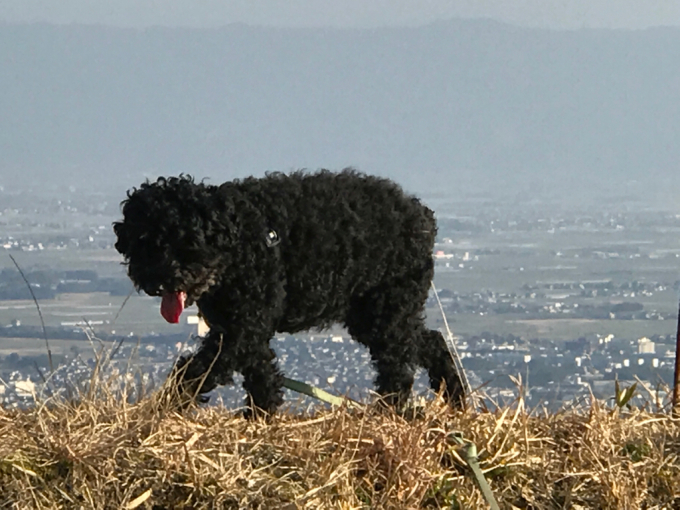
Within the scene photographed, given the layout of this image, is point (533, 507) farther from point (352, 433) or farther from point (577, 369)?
point (577, 369)

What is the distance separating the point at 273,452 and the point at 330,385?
75cm

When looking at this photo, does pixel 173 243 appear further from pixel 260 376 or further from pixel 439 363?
pixel 439 363

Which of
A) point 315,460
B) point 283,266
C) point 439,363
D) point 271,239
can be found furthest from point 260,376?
point 439,363

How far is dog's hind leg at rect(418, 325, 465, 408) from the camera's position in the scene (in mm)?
5766

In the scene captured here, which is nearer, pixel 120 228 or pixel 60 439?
pixel 60 439

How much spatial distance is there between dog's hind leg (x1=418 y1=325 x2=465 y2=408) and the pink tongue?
54.7 inches

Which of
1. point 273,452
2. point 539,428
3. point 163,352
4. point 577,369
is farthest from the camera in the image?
point 577,369

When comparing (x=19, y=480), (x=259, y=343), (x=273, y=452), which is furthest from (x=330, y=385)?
(x=19, y=480)

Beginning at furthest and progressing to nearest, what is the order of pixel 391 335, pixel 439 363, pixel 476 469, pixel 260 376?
1. pixel 439 363
2. pixel 391 335
3. pixel 260 376
4. pixel 476 469

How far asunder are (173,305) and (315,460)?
3.59ft

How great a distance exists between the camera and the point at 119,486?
13.5ft

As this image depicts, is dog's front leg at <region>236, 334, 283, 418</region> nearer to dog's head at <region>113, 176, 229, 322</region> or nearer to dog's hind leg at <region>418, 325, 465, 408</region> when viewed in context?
dog's head at <region>113, 176, 229, 322</region>

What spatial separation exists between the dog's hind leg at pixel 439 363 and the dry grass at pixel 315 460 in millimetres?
763

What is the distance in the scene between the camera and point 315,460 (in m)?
4.32
